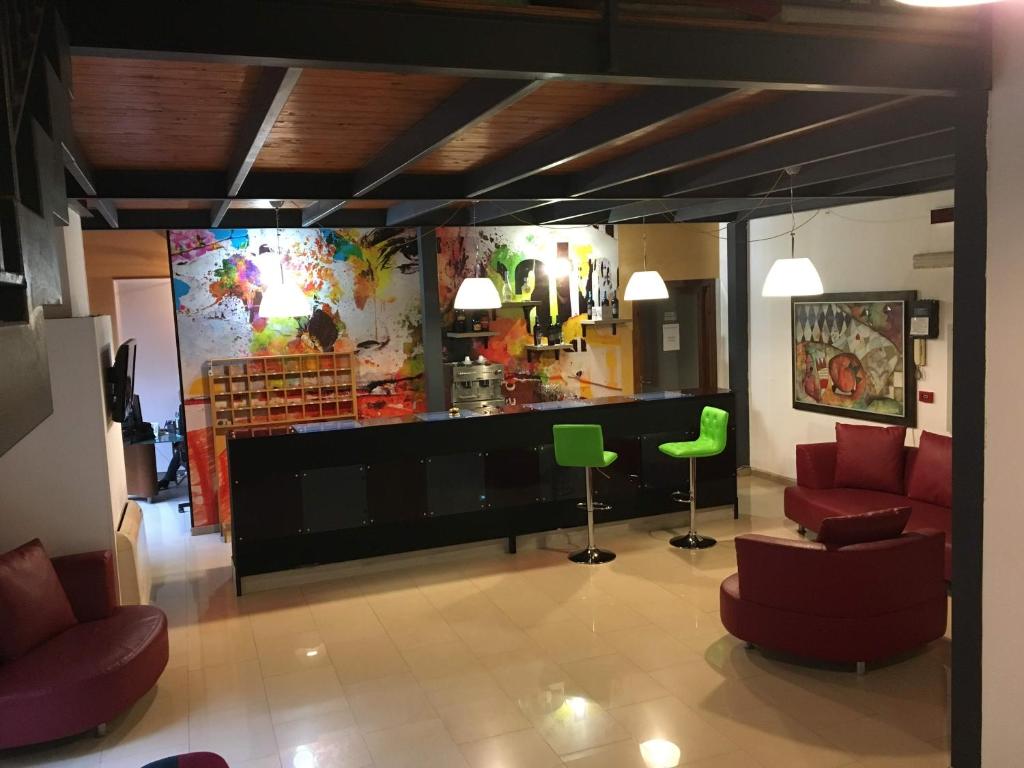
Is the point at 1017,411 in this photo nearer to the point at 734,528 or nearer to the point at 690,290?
the point at 734,528

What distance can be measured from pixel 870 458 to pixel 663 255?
3673 millimetres

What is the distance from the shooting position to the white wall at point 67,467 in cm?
502

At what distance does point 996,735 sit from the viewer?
3.34 meters

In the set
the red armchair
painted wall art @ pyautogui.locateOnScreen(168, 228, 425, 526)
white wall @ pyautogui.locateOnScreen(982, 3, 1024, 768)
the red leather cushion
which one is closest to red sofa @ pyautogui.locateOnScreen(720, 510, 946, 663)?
the red armchair

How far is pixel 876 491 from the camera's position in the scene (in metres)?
7.12

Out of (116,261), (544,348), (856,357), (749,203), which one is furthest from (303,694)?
(116,261)

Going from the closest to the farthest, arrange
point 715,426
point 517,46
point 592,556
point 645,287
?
point 517,46, point 592,556, point 715,426, point 645,287

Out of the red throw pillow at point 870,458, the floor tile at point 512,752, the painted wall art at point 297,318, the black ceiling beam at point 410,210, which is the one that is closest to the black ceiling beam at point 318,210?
the black ceiling beam at point 410,210

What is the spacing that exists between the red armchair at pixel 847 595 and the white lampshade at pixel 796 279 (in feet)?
6.93

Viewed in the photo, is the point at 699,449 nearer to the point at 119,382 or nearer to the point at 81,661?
the point at 119,382

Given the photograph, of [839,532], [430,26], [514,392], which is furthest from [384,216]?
[430,26]

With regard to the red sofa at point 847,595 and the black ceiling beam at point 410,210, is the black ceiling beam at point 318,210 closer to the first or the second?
the black ceiling beam at point 410,210

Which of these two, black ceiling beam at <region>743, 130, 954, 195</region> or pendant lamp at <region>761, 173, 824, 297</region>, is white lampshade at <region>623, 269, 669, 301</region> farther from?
pendant lamp at <region>761, 173, 824, 297</region>

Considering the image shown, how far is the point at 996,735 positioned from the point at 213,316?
719cm
